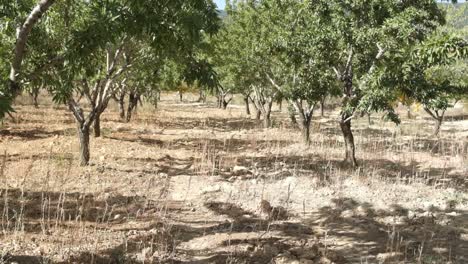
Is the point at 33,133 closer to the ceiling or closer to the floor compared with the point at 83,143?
closer to the floor

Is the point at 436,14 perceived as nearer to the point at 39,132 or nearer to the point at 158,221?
the point at 158,221

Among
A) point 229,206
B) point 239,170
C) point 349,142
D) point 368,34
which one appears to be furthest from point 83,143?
point 368,34

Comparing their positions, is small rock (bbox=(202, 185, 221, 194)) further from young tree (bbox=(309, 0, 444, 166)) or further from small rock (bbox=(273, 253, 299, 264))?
young tree (bbox=(309, 0, 444, 166))

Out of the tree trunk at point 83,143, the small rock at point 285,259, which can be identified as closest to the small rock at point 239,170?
the tree trunk at point 83,143

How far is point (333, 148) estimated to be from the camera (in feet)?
46.0

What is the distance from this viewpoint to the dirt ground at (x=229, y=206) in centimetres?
567

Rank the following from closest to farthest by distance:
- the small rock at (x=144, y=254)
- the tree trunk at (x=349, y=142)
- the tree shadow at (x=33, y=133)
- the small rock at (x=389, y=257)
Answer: the small rock at (x=144, y=254) → the small rock at (x=389, y=257) → the tree trunk at (x=349, y=142) → the tree shadow at (x=33, y=133)

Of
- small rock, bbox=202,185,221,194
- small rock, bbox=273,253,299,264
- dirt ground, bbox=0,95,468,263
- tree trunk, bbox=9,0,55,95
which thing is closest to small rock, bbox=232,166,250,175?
dirt ground, bbox=0,95,468,263

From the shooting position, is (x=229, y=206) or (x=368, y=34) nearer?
(x=229, y=206)

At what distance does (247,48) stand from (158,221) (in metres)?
12.4

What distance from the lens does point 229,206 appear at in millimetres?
7867

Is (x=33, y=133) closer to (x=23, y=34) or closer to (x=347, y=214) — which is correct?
(x=347, y=214)

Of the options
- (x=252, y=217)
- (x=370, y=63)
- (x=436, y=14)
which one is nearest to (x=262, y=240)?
(x=252, y=217)

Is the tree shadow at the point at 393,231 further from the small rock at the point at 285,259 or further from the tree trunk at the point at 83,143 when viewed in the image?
the tree trunk at the point at 83,143
